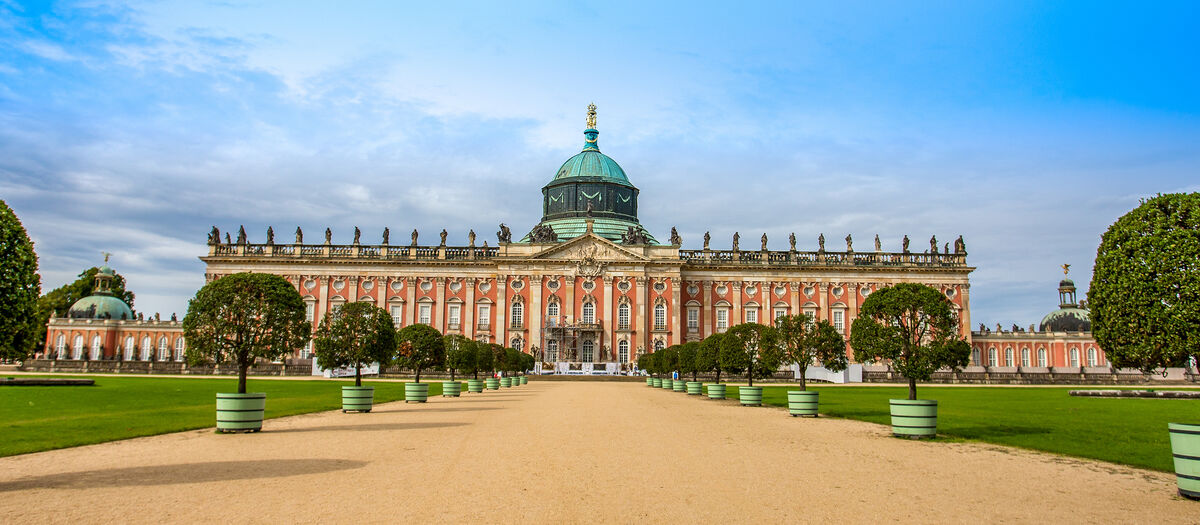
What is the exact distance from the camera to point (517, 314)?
72.3 m

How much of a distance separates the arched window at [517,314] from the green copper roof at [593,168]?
15409 millimetres

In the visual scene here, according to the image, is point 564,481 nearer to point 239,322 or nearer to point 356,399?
point 239,322

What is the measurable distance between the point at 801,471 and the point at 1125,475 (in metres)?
4.32

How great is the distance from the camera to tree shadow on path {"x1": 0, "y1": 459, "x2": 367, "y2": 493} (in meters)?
9.70

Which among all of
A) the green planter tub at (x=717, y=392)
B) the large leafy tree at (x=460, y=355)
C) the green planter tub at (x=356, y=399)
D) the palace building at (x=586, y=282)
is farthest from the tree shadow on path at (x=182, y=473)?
the palace building at (x=586, y=282)

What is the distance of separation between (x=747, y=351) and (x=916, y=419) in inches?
576

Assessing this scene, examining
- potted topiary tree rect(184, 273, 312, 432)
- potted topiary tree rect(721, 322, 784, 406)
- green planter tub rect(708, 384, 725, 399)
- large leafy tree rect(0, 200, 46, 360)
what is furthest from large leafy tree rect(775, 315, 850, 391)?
large leafy tree rect(0, 200, 46, 360)

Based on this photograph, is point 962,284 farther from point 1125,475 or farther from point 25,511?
point 25,511

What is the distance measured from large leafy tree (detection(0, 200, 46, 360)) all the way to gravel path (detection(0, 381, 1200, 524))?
170cm

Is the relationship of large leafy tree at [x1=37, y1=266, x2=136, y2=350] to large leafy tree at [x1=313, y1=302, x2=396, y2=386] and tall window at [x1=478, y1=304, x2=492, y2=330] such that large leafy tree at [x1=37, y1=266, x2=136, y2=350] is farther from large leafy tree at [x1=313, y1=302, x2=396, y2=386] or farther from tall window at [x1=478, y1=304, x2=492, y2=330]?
large leafy tree at [x1=313, y1=302, x2=396, y2=386]

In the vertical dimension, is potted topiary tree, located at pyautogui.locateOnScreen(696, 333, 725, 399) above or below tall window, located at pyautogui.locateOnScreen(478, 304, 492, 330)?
below

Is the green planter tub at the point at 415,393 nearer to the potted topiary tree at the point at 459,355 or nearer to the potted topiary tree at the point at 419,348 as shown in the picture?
the potted topiary tree at the point at 419,348

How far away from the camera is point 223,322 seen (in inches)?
707

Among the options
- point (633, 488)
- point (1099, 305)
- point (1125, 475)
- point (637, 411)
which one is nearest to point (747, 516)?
point (633, 488)
